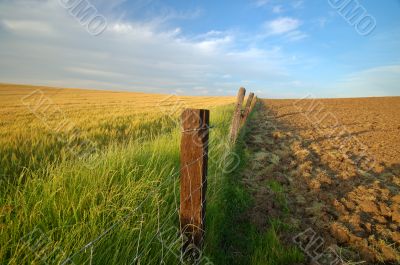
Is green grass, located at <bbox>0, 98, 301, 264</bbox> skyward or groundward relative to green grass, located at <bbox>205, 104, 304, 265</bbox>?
skyward

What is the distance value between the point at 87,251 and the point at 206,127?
4.28ft

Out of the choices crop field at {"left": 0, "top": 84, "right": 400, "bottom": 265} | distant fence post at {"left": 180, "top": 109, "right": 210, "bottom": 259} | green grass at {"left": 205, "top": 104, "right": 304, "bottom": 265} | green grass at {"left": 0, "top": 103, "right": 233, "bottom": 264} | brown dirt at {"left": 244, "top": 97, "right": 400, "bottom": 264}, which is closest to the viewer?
green grass at {"left": 0, "top": 103, "right": 233, "bottom": 264}

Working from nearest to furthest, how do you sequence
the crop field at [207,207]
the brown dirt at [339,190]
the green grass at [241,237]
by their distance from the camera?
1. the crop field at [207,207]
2. the green grass at [241,237]
3. the brown dirt at [339,190]

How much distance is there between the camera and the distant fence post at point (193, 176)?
7.89 feet

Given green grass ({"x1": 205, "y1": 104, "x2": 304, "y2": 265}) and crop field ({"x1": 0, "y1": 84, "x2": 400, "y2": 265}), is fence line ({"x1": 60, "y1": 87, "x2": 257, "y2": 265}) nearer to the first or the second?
crop field ({"x1": 0, "y1": 84, "x2": 400, "y2": 265})

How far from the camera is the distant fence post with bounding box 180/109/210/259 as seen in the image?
2.40m

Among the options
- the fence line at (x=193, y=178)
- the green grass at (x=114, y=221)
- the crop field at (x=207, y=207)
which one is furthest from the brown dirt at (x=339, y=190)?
the fence line at (x=193, y=178)

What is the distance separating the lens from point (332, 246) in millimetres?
3383

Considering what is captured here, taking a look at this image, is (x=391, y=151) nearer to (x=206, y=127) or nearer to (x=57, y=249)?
(x=206, y=127)

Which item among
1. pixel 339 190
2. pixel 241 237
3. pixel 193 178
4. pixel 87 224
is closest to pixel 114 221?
pixel 87 224

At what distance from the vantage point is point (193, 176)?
2.46 m

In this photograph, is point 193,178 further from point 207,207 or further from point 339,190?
point 339,190

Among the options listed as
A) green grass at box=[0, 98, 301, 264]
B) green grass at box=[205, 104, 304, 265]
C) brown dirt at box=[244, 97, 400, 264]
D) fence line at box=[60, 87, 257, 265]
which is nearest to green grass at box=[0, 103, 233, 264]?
green grass at box=[0, 98, 301, 264]

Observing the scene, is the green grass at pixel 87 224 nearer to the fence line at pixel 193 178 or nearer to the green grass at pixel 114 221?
the green grass at pixel 114 221
